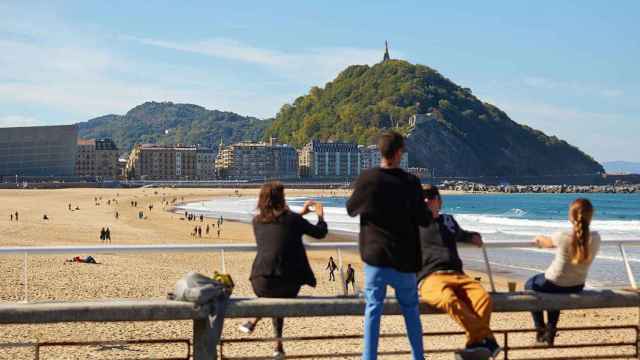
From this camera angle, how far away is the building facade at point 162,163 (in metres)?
171

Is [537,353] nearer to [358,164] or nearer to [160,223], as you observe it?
[160,223]

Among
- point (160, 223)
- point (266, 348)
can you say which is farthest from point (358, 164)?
point (266, 348)

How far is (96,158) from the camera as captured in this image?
171125 millimetres

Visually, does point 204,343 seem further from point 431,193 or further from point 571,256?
point 571,256

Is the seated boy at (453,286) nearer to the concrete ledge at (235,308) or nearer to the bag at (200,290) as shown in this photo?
the concrete ledge at (235,308)

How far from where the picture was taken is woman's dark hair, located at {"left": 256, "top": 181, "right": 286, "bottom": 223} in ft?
15.9

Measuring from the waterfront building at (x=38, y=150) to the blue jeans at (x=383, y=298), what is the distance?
14697cm

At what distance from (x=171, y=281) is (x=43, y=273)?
3.10m

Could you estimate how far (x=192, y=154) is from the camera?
179 metres

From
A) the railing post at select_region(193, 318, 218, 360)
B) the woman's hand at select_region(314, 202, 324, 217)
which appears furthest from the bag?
the woman's hand at select_region(314, 202, 324, 217)

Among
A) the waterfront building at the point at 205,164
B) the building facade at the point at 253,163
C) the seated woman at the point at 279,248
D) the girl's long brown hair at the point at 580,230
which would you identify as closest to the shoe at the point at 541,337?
the girl's long brown hair at the point at 580,230

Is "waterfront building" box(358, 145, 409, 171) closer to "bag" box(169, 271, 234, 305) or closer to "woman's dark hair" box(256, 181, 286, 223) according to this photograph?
"woman's dark hair" box(256, 181, 286, 223)

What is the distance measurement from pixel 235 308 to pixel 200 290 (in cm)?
24

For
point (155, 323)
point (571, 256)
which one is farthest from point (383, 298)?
point (155, 323)
